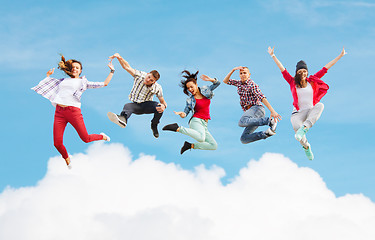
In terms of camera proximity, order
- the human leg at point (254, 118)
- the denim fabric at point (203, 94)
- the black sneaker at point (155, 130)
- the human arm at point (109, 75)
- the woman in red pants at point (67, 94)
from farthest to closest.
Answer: the black sneaker at point (155, 130) → the denim fabric at point (203, 94) → the human leg at point (254, 118) → the human arm at point (109, 75) → the woman in red pants at point (67, 94)

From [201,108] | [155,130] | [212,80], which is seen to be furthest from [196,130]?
[212,80]

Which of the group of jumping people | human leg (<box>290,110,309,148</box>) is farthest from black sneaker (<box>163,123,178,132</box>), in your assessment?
human leg (<box>290,110,309,148</box>)

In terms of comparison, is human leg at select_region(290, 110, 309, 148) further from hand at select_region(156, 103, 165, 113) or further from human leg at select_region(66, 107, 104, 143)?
human leg at select_region(66, 107, 104, 143)

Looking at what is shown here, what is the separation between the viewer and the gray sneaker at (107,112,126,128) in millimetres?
17234

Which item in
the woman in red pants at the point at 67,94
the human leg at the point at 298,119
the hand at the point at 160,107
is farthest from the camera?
the hand at the point at 160,107

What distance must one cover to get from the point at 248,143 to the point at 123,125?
408 centimetres

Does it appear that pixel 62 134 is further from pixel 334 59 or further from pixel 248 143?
pixel 334 59

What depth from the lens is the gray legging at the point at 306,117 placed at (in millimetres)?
17141

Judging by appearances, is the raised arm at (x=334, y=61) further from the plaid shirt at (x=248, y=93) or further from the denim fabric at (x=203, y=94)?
the denim fabric at (x=203, y=94)

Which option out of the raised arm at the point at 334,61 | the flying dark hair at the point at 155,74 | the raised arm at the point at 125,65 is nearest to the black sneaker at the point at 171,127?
the flying dark hair at the point at 155,74

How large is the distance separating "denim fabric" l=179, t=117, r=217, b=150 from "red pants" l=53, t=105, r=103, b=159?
2.97m

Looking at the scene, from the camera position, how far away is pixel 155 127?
60.4 feet

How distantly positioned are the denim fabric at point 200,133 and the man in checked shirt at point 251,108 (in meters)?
1.06

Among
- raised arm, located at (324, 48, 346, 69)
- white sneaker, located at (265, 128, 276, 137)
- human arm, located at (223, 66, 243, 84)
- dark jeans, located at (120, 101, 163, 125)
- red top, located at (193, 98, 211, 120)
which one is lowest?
white sneaker, located at (265, 128, 276, 137)
